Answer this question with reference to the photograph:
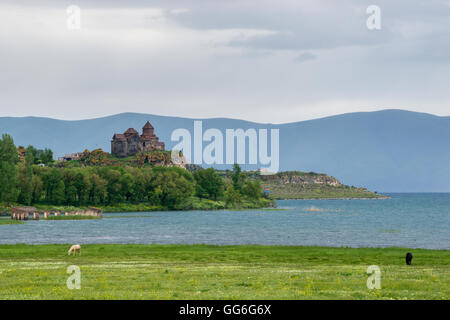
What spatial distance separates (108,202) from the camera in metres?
199

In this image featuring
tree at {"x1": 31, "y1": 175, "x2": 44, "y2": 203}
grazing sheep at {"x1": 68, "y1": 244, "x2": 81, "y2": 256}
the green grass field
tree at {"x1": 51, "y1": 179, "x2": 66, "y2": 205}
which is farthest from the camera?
tree at {"x1": 51, "y1": 179, "x2": 66, "y2": 205}

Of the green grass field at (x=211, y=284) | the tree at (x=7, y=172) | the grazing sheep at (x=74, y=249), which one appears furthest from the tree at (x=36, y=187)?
the green grass field at (x=211, y=284)

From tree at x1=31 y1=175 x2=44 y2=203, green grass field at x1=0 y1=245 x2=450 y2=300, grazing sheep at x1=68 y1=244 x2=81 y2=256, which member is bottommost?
grazing sheep at x1=68 y1=244 x2=81 y2=256

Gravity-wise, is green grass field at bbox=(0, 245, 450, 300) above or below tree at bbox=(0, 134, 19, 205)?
below

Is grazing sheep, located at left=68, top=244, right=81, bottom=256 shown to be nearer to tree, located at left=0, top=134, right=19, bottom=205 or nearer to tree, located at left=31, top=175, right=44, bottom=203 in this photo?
tree, located at left=0, top=134, right=19, bottom=205

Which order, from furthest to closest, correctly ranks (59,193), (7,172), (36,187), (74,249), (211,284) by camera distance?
1. (59,193)
2. (36,187)
3. (7,172)
4. (74,249)
5. (211,284)

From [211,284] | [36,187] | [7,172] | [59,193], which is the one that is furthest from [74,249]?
[59,193]

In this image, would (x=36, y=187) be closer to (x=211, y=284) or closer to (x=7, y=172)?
(x=7, y=172)

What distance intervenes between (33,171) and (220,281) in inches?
6682

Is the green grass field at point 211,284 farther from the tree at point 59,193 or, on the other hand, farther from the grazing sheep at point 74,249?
the tree at point 59,193

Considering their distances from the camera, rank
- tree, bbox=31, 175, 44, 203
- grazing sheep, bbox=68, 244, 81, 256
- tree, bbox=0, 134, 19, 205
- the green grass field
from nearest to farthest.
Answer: the green grass field → grazing sheep, bbox=68, 244, 81, 256 → tree, bbox=0, 134, 19, 205 → tree, bbox=31, 175, 44, 203

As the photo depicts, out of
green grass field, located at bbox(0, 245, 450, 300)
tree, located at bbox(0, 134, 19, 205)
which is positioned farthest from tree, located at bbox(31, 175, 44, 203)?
green grass field, located at bbox(0, 245, 450, 300)
